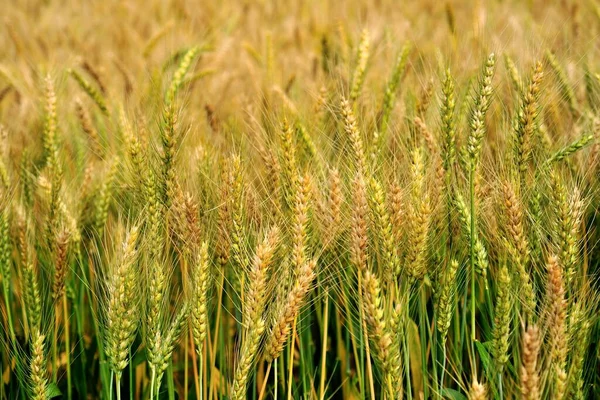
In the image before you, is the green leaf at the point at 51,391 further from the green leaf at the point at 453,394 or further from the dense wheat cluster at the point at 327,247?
the green leaf at the point at 453,394

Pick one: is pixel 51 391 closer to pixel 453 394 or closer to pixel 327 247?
pixel 327 247

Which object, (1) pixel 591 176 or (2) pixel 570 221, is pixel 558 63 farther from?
(2) pixel 570 221

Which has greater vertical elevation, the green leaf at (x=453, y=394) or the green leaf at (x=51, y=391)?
the green leaf at (x=51, y=391)

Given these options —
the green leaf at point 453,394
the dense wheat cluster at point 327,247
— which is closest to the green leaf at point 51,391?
the dense wheat cluster at point 327,247

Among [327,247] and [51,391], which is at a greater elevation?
[327,247]

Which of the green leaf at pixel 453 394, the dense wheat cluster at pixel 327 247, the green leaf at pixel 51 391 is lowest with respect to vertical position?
the green leaf at pixel 453 394

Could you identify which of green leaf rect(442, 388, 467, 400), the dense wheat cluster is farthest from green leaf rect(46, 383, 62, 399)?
green leaf rect(442, 388, 467, 400)

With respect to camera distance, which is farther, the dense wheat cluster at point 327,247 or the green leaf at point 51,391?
the green leaf at point 51,391

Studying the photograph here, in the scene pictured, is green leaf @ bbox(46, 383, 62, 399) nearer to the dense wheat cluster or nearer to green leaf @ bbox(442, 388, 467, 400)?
the dense wheat cluster

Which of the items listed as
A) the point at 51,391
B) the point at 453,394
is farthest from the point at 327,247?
the point at 51,391

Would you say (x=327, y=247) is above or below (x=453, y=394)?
above

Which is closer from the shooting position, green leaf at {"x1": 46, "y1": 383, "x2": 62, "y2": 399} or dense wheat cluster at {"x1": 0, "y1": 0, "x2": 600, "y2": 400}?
dense wheat cluster at {"x1": 0, "y1": 0, "x2": 600, "y2": 400}

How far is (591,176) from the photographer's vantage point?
1.57 m

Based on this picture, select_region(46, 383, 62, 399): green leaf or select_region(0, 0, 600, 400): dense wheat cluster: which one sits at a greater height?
select_region(0, 0, 600, 400): dense wheat cluster
